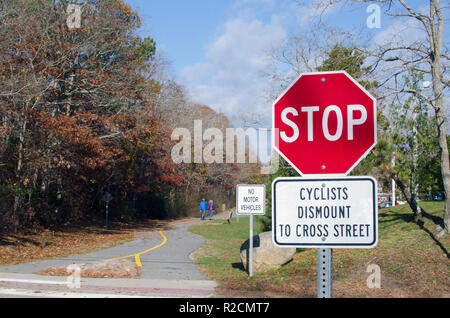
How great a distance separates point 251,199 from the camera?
12.0m

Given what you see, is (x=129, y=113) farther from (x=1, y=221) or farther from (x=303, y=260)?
(x=303, y=260)

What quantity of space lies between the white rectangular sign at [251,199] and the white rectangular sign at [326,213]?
9.46 meters

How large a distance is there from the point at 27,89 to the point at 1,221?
5755 millimetres

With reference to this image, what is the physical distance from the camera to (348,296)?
27.7 feet

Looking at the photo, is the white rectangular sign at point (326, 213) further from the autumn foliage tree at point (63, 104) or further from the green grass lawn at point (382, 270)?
the autumn foliage tree at point (63, 104)

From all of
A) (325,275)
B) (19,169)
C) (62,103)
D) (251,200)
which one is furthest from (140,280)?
(62,103)

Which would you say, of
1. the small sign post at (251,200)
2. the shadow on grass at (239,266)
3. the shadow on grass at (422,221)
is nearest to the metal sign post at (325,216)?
the small sign post at (251,200)

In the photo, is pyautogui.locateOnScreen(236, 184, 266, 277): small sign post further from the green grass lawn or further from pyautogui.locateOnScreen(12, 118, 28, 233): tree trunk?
pyautogui.locateOnScreen(12, 118, 28, 233): tree trunk

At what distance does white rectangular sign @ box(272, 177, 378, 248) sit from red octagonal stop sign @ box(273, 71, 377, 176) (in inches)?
3.6

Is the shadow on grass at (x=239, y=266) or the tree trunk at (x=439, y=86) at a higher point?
the tree trunk at (x=439, y=86)

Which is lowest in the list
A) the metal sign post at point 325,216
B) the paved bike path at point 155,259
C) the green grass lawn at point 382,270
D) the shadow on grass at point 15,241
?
the paved bike path at point 155,259

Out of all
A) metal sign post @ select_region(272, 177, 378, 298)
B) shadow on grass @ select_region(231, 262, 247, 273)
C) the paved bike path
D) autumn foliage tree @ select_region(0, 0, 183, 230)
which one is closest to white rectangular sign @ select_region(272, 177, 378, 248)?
metal sign post @ select_region(272, 177, 378, 298)

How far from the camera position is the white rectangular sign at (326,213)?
7.86ft
